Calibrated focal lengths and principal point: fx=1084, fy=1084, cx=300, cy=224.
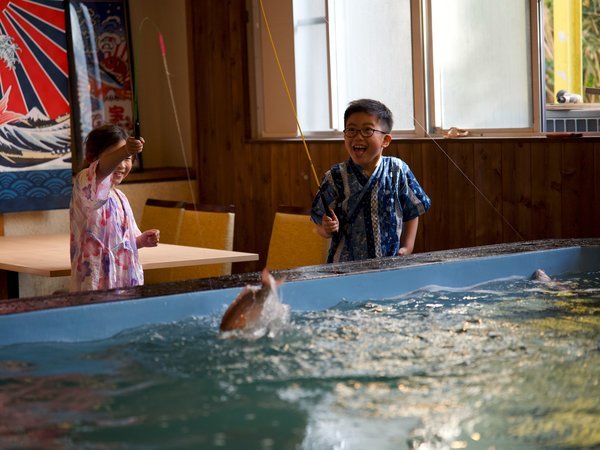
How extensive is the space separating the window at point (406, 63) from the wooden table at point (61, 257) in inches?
58.1

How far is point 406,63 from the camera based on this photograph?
18.5 ft

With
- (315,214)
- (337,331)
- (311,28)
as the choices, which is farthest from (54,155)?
(337,331)

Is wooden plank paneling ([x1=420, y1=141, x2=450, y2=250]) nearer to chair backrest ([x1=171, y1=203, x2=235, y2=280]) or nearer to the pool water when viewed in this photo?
chair backrest ([x1=171, y1=203, x2=235, y2=280])

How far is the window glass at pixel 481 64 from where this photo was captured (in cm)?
503

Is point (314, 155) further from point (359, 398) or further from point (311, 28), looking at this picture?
point (359, 398)

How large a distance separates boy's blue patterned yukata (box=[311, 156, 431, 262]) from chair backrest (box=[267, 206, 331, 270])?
1.79 ft

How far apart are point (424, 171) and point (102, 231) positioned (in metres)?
2.06

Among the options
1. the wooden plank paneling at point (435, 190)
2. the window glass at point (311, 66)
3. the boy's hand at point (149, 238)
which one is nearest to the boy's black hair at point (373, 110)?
the boy's hand at point (149, 238)

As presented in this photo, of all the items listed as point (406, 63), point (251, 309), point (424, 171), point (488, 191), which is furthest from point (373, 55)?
point (251, 309)

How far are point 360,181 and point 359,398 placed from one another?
1.85 m

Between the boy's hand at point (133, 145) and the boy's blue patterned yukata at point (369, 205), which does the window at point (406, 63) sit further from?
the boy's hand at point (133, 145)

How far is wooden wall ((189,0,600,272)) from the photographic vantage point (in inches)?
188

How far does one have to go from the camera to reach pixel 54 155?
6.31 meters

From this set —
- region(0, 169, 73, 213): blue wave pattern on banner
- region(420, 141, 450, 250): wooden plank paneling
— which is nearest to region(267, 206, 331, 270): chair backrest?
region(420, 141, 450, 250): wooden plank paneling
